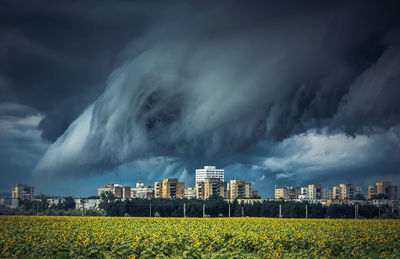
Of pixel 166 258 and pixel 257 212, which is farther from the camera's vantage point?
pixel 257 212

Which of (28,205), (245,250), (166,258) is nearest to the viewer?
(166,258)

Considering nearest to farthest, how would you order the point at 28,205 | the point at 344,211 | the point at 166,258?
the point at 166,258 → the point at 344,211 → the point at 28,205

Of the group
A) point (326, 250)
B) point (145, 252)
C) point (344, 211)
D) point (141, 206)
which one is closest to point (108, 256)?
point (145, 252)

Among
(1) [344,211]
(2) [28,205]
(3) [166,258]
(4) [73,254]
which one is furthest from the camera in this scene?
(2) [28,205]

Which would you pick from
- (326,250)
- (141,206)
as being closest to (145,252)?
(326,250)

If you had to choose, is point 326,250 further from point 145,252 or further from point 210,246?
point 145,252

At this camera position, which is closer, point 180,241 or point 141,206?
point 180,241

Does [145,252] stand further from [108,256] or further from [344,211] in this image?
[344,211]

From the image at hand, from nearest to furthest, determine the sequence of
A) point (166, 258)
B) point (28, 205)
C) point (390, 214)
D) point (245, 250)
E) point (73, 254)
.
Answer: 1. point (166, 258)
2. point (73, 254)
3. point (245, 250)
4. point (390, 214)
5. point (28, 205)

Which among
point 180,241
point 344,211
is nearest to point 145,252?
point 180,241
